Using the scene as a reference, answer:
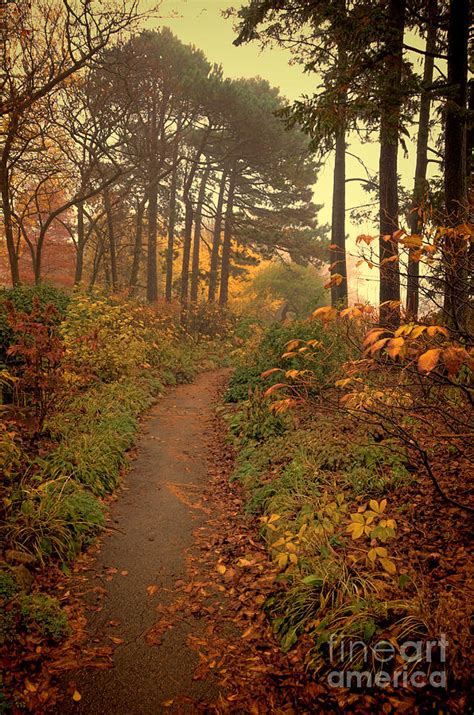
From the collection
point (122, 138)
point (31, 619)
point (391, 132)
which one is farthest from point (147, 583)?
point (122, 138)

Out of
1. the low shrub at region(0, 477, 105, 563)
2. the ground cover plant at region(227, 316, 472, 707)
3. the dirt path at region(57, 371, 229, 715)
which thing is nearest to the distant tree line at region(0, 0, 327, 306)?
the ground cover plant at region(227, 316, 472, 707)

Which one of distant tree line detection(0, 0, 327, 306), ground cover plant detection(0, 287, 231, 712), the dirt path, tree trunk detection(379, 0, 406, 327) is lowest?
the dirt path

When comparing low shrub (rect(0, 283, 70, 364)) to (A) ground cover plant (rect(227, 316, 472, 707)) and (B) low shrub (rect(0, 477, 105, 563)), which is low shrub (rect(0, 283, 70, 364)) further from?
(A) ground cover plant (rect(227, 316, 472, 707))

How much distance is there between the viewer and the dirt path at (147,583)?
3.00 metres

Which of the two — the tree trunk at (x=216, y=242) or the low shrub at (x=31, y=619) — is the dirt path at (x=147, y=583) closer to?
the low shrub at (x=31, y=619)

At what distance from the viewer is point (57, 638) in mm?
3338

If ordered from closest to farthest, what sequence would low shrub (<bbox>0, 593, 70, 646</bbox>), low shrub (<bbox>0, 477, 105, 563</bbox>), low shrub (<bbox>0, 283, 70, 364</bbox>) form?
low shrub (<bbox>0, 593, 70, 646</bbox>) < low shrub (<bbox>0, 477, 105, 563</bbox>) < low shrub (<bbox>0, 283, 70, 364</bbox>)

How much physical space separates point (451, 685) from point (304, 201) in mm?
27403

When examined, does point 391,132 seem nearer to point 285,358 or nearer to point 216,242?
point 285,358

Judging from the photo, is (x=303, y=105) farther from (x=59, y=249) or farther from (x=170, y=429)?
(x=59, y=249)

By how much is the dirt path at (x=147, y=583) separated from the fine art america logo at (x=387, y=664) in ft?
3.20

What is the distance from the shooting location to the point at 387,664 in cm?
278

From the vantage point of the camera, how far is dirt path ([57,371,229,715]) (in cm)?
300

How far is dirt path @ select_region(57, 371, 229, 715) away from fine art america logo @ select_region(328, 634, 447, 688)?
38.5 inches
